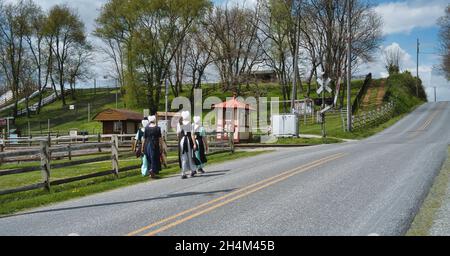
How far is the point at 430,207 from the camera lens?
9086 millimetres

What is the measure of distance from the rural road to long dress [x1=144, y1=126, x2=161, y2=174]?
31.8 inches

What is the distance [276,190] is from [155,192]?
292 cm

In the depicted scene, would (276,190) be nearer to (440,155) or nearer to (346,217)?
(346,217)

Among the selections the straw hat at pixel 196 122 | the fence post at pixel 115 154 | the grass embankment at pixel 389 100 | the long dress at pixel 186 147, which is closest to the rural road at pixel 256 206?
the long dress at pixel 186 147

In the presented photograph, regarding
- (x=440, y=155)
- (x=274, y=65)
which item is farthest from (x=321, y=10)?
(x=440, y=155)

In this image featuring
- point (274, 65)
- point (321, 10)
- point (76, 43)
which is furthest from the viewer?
point (76, 43)

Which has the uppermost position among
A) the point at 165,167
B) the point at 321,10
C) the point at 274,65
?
the point at 321,10

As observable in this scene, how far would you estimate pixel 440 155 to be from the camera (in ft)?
60.2

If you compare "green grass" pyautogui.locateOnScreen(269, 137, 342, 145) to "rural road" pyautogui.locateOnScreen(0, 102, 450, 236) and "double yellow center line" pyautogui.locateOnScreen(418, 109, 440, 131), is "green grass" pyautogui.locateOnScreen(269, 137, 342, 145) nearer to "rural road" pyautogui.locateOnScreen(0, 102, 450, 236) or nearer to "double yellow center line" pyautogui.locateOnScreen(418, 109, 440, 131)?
"double yellow center line" pyautogui.locateOnScreen(418, 109, 440, 131)

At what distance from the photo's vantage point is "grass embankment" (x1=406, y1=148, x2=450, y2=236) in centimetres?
741

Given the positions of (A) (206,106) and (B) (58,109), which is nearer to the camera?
Answer: (A) (206,106)

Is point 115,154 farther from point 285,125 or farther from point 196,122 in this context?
point 285,125

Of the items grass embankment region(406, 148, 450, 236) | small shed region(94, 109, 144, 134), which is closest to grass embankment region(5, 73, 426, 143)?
small shed region(94, 109, 144, 134)

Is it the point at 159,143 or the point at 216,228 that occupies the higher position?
the point at 159,143
